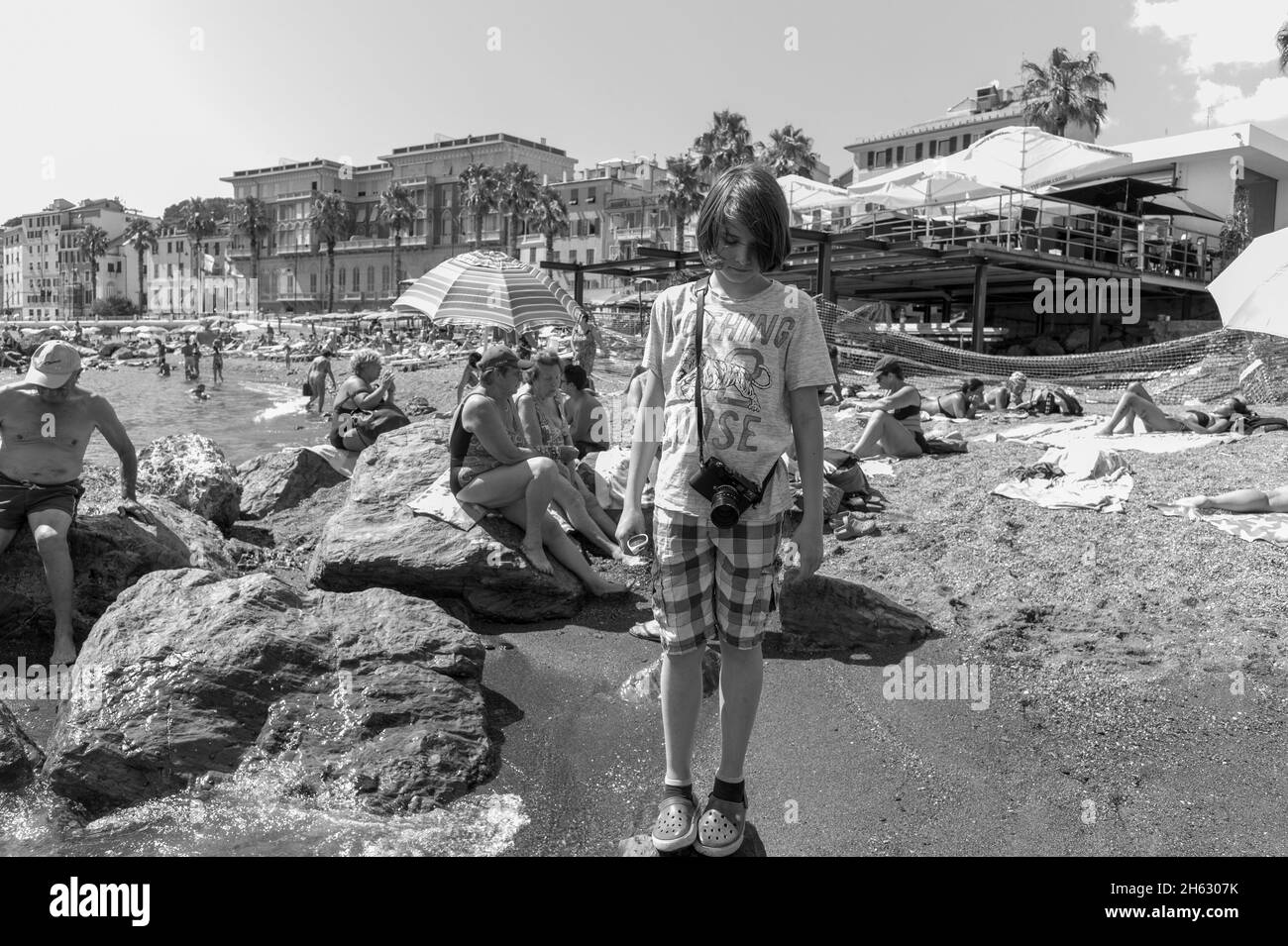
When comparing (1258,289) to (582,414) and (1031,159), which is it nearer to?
(582,414)

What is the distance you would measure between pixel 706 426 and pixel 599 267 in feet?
65.8

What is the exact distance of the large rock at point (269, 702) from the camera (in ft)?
10.3

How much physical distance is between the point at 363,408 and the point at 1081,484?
6018 mm

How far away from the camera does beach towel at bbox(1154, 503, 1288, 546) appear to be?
5.70 metres

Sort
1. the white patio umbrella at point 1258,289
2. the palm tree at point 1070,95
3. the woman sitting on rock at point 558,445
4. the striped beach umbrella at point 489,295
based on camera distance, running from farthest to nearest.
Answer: the palm tree at point 1070,95, the striped beach umbrella at point 489,295, the white patio umbrella at point 1258,289, the woman sitting on rock at point 558,445

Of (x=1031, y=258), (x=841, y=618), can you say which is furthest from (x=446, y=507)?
(x=1031, y=258)

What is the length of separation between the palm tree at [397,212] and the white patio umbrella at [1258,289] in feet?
237

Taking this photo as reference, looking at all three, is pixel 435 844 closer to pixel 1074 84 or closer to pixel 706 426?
pixel 706 426

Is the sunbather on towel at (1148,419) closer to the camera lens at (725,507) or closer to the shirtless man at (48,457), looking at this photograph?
the camera lens at (725,507)

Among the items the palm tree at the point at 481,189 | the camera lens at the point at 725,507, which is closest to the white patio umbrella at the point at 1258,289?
the camera lens at the point at 725,507

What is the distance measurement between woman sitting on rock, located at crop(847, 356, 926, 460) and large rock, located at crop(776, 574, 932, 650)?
13.6 ft

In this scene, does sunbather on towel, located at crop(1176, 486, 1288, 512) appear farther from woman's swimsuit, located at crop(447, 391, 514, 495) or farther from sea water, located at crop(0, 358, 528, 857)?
sea water, located at crop(0, 358, 528, 857)

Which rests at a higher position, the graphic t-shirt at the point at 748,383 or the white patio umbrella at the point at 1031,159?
the white patio umbrella at the point at 1031,159

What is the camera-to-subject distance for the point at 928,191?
75.4 feet
